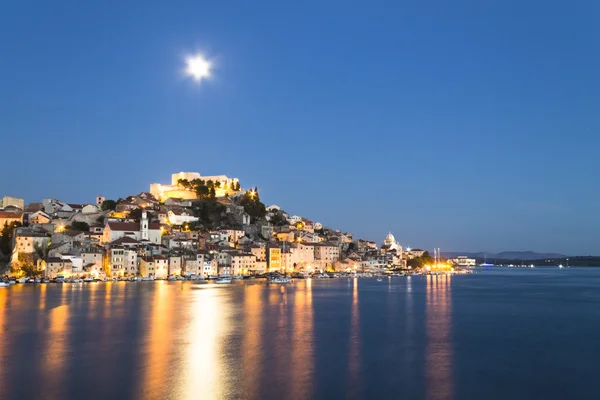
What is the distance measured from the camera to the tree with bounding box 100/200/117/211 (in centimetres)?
5250

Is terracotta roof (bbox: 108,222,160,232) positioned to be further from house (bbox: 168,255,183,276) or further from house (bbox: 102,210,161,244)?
house (bbox: 168,255,183,276)

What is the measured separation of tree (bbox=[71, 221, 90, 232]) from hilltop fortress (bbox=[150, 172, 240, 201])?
604 inches

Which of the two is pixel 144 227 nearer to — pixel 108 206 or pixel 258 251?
pixel 108 206

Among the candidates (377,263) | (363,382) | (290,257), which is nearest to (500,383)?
(363,382)

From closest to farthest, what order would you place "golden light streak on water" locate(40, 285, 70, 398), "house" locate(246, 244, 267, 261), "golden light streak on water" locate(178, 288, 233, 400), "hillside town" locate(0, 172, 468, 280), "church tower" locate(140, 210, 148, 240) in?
"golden light streak on water" locate(178, 288, 233, 400) → "golden light streak on water" locate(40, 285, 70, 398) → "hillside town" locate(0, 172, 468, 280) → "church tower" locate(140, 210, 148, 240) → "house" locate(246, 244, 267, 261)

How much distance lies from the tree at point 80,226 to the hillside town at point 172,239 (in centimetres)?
8

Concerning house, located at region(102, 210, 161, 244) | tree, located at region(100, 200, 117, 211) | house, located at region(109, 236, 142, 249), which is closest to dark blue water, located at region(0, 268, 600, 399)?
house, located at region(109, 236, 142, 249)

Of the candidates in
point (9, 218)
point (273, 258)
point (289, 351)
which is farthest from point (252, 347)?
point (273, 258)

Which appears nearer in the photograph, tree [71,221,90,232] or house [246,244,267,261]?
tree [71,221,90,232]

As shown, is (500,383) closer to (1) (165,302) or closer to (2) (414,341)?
(2) (414,341)

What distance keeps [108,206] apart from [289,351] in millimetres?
44347

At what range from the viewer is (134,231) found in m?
44.8

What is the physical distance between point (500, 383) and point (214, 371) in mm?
5941

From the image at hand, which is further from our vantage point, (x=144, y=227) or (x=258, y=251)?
(x=258, y=251)
